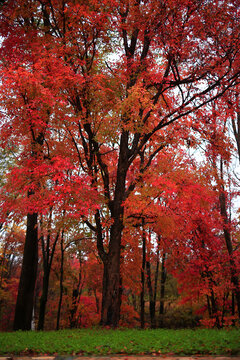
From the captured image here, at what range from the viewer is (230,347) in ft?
16.4

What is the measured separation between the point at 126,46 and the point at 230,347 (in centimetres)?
1061

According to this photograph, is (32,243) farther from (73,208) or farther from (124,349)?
(124,349)

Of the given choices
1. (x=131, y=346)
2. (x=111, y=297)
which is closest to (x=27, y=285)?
(x=111, y=297)

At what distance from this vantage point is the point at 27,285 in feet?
37.7

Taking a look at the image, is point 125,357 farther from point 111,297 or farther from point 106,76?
point 106,76

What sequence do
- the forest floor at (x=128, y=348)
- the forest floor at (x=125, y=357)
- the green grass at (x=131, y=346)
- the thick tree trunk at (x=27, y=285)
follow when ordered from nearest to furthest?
the forest floor at (x=125, y=357)
the forest floor at (x=128, y=348)
the green grass at (x=131, y=346)
the thick tree trunk at (x=27, y=285)

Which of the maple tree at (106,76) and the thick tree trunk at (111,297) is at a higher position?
the maple tree at (106,76)

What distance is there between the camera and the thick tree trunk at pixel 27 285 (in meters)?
11.2

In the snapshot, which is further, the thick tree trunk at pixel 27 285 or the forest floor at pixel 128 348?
the thick tree trunk at pixel 27 285

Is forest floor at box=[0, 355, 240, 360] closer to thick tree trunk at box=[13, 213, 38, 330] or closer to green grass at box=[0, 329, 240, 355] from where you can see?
green grass at box=[0, 329, 240, 355]

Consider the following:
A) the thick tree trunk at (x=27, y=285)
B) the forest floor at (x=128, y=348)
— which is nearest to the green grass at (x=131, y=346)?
the forest floor at (x=128, y=348)

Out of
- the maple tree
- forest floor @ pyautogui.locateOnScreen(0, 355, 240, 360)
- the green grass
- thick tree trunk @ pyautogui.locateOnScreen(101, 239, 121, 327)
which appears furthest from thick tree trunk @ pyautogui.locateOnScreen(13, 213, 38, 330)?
forest floor @ pyautogui.locateOnScreen(0, 355, 240, 360)

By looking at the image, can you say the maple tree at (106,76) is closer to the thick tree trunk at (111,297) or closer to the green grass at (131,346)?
the thick tree trunk at (111,297)

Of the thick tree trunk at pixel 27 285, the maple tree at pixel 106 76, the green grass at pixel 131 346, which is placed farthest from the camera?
the thick tree trunk at pixel 27 285
